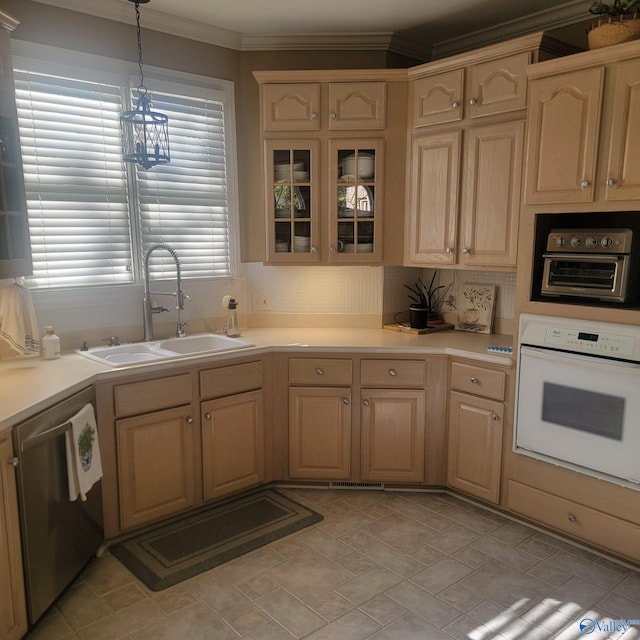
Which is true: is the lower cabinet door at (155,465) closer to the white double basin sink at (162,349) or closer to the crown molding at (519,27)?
the white double basin sink at (162,349)

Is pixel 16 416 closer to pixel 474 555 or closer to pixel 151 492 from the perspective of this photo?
pixel 151 492

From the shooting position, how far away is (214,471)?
305 centimetres

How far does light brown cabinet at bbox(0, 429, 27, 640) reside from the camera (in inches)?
75.1

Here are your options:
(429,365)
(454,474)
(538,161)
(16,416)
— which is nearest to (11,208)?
(16,416)

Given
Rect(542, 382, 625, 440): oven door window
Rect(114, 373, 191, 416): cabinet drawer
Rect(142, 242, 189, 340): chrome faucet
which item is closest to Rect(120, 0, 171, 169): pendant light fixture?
Rect(142, 242, 189, 340): chrome faucet

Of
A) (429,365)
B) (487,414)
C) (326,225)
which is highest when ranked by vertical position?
(326,225)

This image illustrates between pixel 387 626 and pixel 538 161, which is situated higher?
pixel 538 161

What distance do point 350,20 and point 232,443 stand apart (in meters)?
2.52

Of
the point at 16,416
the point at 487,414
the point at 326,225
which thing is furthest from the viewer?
the point at 326,225

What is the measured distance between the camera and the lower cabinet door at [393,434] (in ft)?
10.5

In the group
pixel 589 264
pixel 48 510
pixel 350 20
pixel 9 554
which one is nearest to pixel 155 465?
pixel 48 510

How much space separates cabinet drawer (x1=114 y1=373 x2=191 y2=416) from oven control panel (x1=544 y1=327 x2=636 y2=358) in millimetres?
1817

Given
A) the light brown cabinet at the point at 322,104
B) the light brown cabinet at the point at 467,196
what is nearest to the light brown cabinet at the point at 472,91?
the light brown cabinet at the point at 467,196

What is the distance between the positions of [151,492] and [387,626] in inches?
52.0
